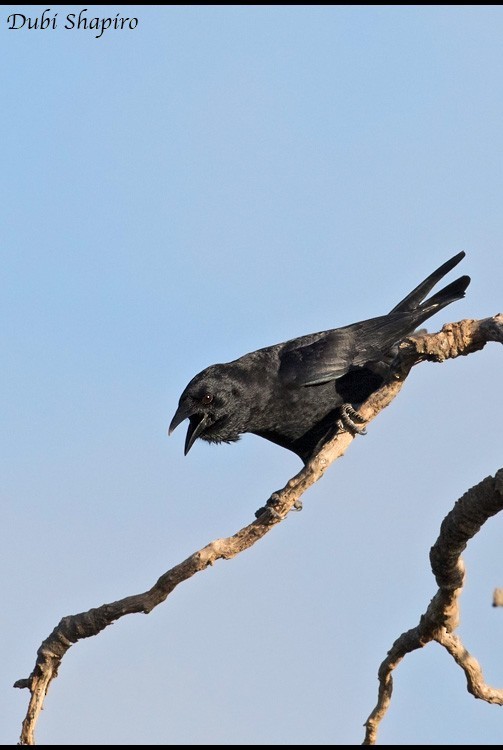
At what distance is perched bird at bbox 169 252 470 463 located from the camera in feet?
31.1

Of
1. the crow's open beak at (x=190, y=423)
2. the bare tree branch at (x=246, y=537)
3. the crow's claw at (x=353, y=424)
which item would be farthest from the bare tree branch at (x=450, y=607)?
the crow's open beak at (x=190, y=423)

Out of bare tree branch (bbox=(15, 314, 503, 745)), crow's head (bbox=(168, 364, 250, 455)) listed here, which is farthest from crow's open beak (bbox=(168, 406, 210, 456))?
bare tree branch (bbox=(15, 314, 503, 745))

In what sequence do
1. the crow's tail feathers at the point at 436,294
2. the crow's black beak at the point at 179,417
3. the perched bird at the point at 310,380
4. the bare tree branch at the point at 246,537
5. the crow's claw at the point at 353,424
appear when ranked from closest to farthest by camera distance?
the bare tree branch at the point at 246,537, the crow's claw at the point at 353,424, the crow's black beak at the point at 179,417, the perched bird at the point at 310,380, the crow's tail feathers at the point at 436,294

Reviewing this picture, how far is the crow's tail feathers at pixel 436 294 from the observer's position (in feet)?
31.6

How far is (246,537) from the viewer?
6.00m

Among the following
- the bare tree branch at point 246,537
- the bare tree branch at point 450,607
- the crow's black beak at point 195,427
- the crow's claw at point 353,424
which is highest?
the crow's black beak at point 195,427

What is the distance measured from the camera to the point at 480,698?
721 cm

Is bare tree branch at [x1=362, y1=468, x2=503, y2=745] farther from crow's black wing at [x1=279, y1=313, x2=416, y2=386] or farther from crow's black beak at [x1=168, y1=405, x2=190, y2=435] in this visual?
crow's black wing at [x1=279, y1=313, x2=416, y2=386]

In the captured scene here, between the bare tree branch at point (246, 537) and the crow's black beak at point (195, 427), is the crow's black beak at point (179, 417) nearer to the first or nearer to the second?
the crow's black beak at point (195, 427)

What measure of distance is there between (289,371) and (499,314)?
3.74 m

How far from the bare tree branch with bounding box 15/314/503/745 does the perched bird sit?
8.23 feet

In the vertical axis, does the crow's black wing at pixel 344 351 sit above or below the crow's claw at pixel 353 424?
above

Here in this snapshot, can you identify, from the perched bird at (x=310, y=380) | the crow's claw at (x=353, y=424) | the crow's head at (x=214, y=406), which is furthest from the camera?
the perched bird at (x=310, y=380)

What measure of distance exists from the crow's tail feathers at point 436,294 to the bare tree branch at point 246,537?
9.53 feet
